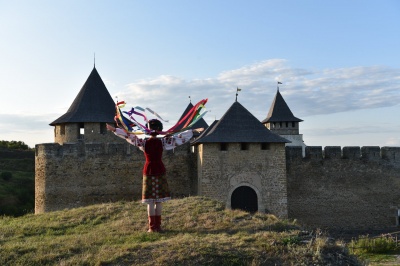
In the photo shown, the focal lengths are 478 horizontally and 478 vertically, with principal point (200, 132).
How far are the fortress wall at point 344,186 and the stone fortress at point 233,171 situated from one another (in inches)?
1.6

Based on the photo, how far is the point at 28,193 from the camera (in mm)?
31500

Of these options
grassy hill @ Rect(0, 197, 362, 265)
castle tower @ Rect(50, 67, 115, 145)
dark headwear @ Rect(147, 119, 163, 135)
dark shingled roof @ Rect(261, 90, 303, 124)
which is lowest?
grassy hill @ Rect(0, 197, 362, 265)

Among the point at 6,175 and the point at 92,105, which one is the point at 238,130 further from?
the point at 6,175

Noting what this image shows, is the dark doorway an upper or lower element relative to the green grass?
upper

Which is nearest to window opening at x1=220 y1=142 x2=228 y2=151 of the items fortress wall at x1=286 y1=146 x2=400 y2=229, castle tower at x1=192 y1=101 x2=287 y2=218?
castle tower at x1=192 y1=101 x2=287 y2=218

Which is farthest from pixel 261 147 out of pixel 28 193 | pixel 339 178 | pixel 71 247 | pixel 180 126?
pixel 28 193

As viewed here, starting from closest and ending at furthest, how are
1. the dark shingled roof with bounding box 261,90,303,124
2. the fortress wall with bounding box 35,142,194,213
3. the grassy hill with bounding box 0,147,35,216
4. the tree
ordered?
the fortress wall with bounding box 35,142,194,213 → the grassy hill with bounding box 0,147,35,216 → the dark shingled roof with bounding box 261,90,303,124 → the tree

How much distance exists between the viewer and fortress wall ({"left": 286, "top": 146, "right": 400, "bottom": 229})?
1966 cm

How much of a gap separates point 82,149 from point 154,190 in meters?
8.83

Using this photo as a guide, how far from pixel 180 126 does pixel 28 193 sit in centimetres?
2316

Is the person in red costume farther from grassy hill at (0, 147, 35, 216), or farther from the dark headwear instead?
grassy hill at (0, 147, 35, 216)

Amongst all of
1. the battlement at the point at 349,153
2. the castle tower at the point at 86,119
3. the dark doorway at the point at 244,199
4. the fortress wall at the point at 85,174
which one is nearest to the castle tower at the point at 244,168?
the dark doorway at the point at 244,199

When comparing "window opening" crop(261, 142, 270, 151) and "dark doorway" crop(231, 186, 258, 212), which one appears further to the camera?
"window opening" crop(261, 142, 270, 151)

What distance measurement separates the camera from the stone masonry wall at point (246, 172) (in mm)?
16906
